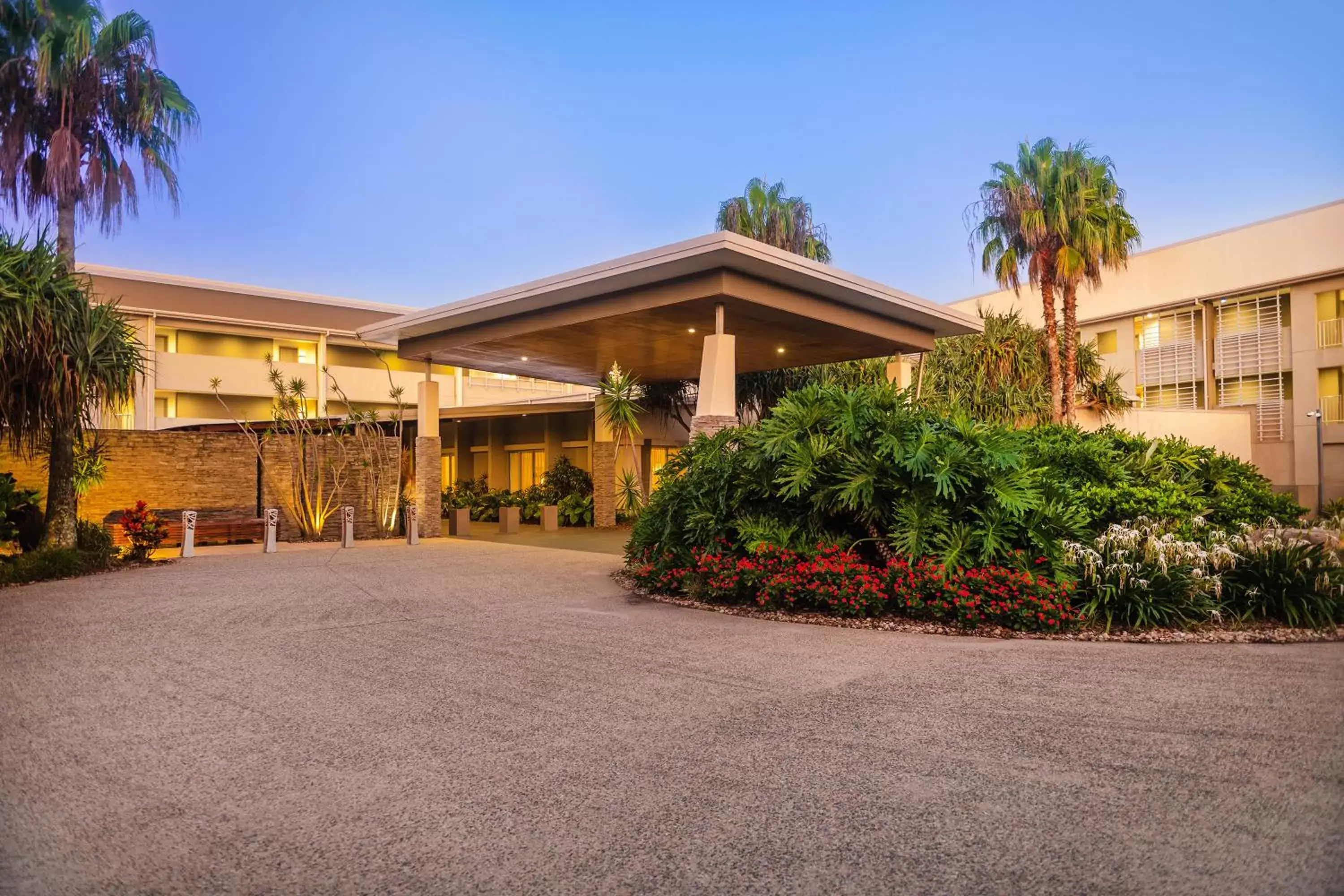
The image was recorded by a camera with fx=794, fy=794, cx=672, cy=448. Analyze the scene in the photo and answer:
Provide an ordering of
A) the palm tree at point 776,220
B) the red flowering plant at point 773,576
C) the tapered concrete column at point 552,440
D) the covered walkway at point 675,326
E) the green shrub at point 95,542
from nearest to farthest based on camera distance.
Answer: the red flowering plant at point 773,576, the covered walkway at point 675,326, the green shrub at point 95,542, the tapered concrete column at point 552,440, the palm tree at point 776,220

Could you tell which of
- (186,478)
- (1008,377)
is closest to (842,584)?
(186,478)

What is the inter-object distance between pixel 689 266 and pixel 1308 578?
27.1ft

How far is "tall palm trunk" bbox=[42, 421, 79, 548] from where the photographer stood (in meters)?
12.2

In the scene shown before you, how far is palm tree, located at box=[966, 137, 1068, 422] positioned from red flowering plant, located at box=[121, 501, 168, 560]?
20.4m

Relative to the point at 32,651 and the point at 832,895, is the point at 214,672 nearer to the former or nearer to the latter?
the point at 32,651

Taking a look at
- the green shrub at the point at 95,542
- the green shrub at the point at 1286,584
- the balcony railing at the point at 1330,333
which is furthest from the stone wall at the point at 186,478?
the balcony railing at the point at 1330,333

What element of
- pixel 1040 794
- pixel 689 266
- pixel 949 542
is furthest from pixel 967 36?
pixel 1040 794

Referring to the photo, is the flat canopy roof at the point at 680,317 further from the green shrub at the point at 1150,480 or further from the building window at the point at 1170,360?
the building window at the point at 1170,360

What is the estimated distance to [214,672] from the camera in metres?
5.99

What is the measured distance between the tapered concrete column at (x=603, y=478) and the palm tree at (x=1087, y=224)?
39.7 feet

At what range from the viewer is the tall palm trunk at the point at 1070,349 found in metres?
21.4

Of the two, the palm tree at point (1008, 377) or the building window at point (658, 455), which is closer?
the palm tree at point (1008, 377)

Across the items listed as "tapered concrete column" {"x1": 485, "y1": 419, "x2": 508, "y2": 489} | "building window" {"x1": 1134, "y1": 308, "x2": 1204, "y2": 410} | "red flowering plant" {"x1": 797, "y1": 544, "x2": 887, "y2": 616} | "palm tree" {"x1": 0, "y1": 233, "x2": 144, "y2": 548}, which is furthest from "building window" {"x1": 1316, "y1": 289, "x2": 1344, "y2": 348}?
"palm tree" {"x1": 0, "y1": 233, "x2": 144, "y2": 548}

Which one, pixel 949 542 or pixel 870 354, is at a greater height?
pixel 870 354
